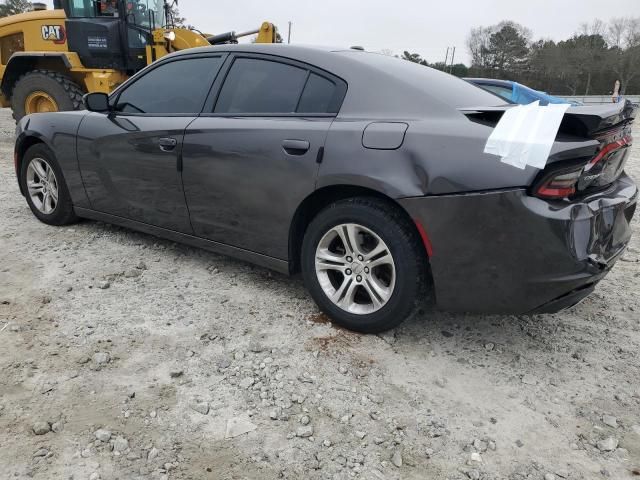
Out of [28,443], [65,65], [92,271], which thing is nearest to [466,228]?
[28,443]

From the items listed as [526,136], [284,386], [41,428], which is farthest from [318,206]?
[41,428]

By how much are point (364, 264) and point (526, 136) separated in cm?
103

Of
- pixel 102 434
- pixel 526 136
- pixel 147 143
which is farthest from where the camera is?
pixel 147 143

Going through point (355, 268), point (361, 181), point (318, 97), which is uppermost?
point (318, 97)

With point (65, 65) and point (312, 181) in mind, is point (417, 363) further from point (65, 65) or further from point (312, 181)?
point (65, 65)

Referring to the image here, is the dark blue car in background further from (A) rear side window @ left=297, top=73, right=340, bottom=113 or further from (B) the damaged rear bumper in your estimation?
(B) the damaged rear bumper

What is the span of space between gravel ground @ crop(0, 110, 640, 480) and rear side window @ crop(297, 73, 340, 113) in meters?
1.20

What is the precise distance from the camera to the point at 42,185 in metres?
4.57

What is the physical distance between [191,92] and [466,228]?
2.16m

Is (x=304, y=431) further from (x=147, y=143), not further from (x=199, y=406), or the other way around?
(x=147, y=143)

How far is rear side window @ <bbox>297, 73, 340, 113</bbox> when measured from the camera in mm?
2904

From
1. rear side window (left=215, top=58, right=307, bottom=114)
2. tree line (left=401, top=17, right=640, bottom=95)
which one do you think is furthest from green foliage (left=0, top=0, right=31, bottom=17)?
rear side window (left=215, top=58, right=307, bottom=114)

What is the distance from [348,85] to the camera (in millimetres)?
2869

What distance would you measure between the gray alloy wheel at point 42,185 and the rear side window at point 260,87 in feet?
6.62
